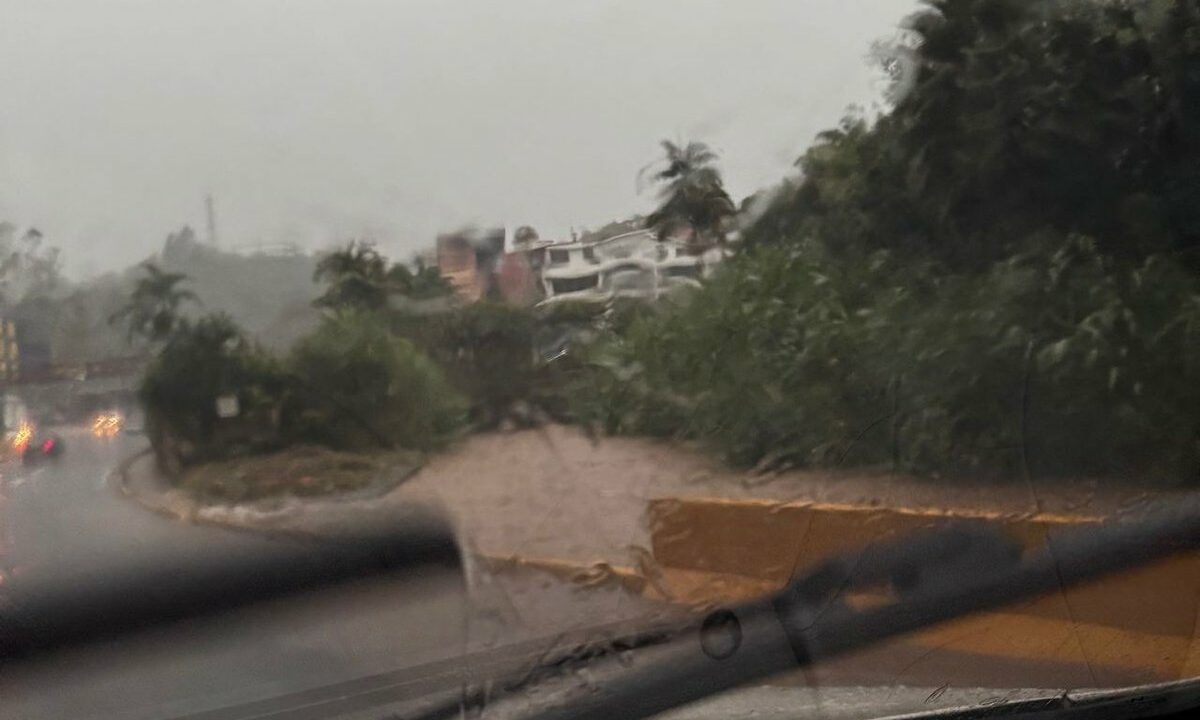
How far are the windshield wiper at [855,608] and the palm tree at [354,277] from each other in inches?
62.7

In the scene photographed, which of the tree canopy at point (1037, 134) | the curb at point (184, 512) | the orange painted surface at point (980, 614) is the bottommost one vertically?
the orange painted surface at point (980, 614)

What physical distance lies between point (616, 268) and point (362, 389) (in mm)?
1228

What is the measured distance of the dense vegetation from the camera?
6.38 meters

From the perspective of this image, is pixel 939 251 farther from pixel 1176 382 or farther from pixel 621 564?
pixel 621 564

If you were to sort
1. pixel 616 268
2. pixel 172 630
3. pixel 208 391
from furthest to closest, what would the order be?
pixel 616 268 → pixel 208 391 → pixel 172 630

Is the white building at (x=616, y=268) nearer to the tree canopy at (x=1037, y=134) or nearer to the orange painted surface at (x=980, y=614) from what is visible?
the orange painted surface at (x=980, y=614)

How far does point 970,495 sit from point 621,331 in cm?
164

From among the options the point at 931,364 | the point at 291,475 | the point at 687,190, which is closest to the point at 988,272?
the point at 931,364

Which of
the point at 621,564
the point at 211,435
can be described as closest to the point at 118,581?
the point at 211,435

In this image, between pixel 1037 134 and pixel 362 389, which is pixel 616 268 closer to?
pixel 362 389

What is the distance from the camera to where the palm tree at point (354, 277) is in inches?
193

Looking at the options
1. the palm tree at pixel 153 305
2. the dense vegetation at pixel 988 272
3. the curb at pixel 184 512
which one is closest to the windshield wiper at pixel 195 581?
the curb at pixel 184 512

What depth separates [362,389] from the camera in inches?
198

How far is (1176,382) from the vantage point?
22.6 ft
